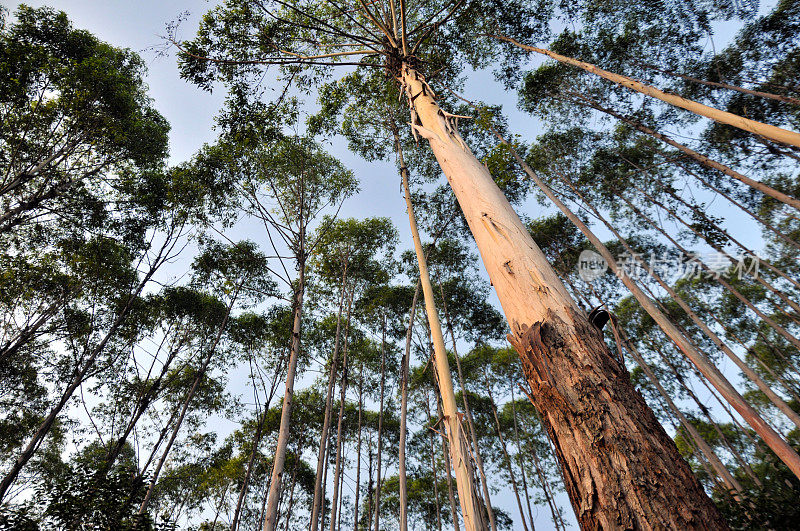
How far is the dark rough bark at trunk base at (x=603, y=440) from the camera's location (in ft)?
2.55

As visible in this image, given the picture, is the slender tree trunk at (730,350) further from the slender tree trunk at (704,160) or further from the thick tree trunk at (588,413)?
the thick tree trunk at (588,413)

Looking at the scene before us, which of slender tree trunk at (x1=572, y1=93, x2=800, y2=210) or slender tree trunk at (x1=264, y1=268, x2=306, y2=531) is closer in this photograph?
slender tree trunk at (x1=264, y1=268, x2=306, y2=531)

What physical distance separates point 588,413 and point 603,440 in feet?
0.24

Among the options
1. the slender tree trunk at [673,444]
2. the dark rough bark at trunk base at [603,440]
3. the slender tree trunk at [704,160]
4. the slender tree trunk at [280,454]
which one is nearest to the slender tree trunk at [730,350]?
the slender tree trunk at [673,444]

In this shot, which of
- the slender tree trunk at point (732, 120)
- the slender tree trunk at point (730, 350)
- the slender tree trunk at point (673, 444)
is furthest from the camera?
the slender tree trunk at point (730, 350)

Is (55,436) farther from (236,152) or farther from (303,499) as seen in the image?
(236,152)

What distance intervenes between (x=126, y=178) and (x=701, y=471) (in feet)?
69.9

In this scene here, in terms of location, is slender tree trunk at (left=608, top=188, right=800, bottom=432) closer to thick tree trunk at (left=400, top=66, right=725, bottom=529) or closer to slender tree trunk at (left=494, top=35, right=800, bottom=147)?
slender tree trunk at (left=494, top=35, right=800, bottom=147)

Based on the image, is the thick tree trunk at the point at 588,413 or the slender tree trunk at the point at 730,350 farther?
the slender tree trunk at the point at 730,350

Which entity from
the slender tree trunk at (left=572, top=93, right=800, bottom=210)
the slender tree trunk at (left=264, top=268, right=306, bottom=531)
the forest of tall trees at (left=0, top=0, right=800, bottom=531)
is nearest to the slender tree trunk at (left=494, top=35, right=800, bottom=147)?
the forest of tall trees at (left=0, top=0, right=800, bottom=531)

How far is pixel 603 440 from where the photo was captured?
0.90 m

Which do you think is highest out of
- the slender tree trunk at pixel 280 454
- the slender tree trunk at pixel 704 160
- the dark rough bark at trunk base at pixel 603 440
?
the slender tree trunk at pixel 704 160

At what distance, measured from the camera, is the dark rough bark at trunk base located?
78cm

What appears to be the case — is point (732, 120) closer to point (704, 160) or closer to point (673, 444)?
point (673, 444)
